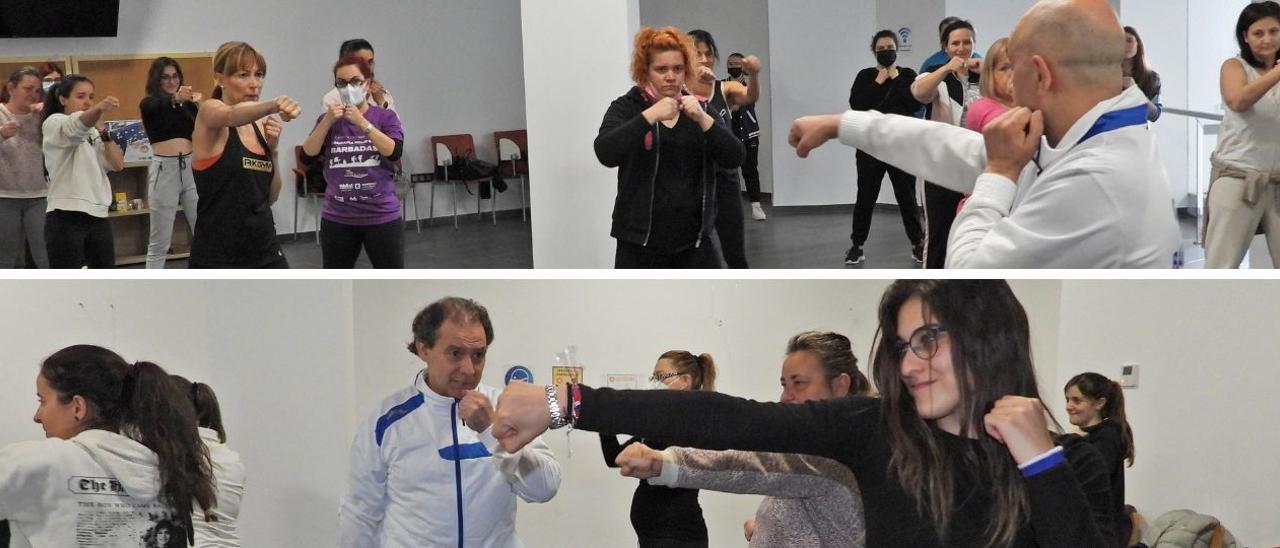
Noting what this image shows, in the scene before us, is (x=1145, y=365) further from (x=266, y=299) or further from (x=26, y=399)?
(x=26, y=399)

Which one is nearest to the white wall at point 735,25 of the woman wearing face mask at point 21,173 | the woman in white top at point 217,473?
the woman wearing face mask at point 21,173

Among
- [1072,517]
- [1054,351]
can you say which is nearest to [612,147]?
[1054,351]

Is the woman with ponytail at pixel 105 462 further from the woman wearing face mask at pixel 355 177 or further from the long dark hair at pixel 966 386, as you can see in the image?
the woman wearing face mask at pixel 355 177

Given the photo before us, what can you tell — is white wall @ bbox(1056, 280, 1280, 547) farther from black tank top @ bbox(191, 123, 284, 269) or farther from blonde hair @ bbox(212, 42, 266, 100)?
blonde hair @ bbox(212, 42, 266, 100)

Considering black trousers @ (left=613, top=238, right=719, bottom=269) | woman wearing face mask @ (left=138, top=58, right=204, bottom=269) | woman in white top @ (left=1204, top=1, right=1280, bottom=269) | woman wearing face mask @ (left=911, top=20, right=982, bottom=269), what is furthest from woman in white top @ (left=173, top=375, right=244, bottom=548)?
woman in white top @ (left=1204, top=1, right=1280, bottom=269)

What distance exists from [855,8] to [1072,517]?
29.4 feet

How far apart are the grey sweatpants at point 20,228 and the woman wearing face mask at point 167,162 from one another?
0.98 meters

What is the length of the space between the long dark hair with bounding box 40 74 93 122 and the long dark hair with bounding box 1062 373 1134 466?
4842 mm

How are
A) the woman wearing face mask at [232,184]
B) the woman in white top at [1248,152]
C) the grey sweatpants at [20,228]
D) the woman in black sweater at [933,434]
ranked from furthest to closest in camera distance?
the grey sweatpants at [20,228], the woman in white top at [1248,152], the woman wearing face mask at [232,184], the woman in black sweater at [933,434]

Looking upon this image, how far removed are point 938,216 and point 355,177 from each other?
7.33 feet

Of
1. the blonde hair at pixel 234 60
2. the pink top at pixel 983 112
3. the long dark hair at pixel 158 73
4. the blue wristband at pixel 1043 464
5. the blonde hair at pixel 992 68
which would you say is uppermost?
the long dark hair at pixel 158 73

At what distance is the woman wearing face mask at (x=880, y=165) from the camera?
708cm

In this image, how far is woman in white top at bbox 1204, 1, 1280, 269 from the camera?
15.4ft

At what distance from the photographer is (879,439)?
2.06 metres
